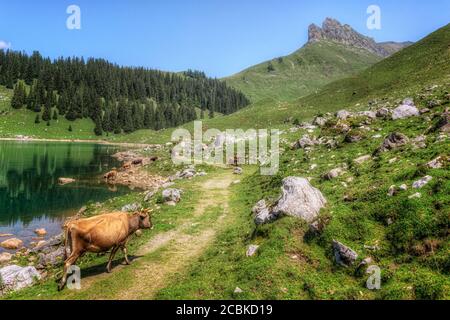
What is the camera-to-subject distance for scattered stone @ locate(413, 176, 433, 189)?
15156 mm

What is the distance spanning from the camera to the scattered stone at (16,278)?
15383 mm

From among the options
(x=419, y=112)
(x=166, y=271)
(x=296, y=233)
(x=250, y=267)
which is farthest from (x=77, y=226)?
(x=419, y=112)

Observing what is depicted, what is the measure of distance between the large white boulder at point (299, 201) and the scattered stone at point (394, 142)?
8.45 m

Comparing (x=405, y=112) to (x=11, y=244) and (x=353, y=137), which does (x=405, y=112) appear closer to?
(x=353, y=137)

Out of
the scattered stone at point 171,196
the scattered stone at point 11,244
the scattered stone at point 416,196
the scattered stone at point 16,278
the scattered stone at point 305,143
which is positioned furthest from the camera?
the scattered stone at point 305,143

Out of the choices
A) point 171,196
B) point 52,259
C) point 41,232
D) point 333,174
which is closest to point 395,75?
point 333,174

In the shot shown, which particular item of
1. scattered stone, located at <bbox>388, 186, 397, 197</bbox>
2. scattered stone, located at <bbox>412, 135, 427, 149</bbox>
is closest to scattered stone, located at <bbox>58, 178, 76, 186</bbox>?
scattered stone, located at <bbox>412, 135, 427, 149</bbox>

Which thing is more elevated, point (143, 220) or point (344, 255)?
point (143, 220)

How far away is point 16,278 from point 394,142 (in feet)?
78.3

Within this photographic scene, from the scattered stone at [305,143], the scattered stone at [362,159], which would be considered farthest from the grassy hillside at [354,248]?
the scattered stone at [305,143]

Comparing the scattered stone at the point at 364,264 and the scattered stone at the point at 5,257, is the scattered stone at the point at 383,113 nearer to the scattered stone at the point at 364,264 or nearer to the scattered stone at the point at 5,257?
the scattered stone at the point at 364,264

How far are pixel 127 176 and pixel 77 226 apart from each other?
143 feet

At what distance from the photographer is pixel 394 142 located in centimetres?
2417
